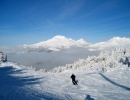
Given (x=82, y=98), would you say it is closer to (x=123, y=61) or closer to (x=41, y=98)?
A: (x=41, y=98)

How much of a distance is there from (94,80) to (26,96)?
1707 centimetres

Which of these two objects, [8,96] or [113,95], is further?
[113,95]

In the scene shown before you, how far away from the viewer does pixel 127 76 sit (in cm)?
3869

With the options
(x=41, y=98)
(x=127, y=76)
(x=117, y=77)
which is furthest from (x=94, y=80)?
(x=41, y=98)

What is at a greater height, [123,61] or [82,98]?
[123,61]

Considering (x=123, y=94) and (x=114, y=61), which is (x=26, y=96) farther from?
(x=114, y=61)

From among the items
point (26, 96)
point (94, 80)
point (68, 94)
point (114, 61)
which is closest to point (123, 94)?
point (68, 94)

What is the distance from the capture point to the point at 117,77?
3800cm

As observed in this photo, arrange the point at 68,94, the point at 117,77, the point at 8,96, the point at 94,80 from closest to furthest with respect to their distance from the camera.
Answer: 1. the point at 8,96
2. the point at 68,94
3. the point at 94,80
4. the point at 117,77

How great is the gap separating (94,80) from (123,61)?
25652mm

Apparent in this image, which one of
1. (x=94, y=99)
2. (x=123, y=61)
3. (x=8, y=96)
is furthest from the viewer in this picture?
(x=123, y=61)

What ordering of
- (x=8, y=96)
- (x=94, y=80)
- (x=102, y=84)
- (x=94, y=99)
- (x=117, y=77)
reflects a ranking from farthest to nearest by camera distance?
(x=117, y=77)
(x=94, y=80)
(x=102, y=84)
(x=94, y=99)
(x=8, y=96)

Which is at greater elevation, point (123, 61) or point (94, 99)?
point (123, 61)

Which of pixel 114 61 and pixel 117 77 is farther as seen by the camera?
pixel 114 61
